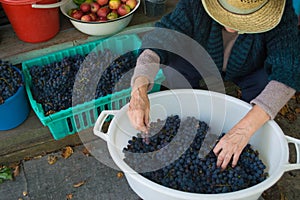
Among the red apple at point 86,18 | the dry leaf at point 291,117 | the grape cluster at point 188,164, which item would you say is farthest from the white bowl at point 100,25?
the dry leaf at point 291,117

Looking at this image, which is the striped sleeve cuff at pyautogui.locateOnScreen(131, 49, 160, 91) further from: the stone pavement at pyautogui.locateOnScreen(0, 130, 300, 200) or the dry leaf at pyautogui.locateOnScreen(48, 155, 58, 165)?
the dry leaf at pyautogui.locateOnScreen(48, 155, 58, 165)

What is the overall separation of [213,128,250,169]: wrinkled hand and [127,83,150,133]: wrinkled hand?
27cm

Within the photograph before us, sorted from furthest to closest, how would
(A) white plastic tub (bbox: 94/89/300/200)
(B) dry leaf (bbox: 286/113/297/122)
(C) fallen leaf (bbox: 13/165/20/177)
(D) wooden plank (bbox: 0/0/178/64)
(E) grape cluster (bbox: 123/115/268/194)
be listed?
(B) dry leaf (bbox: 286/113/297/122) < (D) wooden plank (bbox: 0/0/178/64) < (C) fallen leaf (bbox: 13/165/20/177) < (E) grape cluster (bbox: 123/115/268/194) < (A) white plastic tub (bbox: 94/89/300/200)

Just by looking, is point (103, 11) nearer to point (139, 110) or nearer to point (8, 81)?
point (8, 81)

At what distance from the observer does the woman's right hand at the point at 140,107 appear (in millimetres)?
1307

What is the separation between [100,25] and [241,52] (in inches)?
30.0

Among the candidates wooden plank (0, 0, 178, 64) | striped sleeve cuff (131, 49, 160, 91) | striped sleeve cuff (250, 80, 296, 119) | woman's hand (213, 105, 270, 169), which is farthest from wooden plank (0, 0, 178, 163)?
striped sleeve cuff (250, 80, 296, 119)

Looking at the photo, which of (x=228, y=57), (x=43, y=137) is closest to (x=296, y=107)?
(x=228, y=57)

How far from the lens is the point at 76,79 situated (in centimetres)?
179

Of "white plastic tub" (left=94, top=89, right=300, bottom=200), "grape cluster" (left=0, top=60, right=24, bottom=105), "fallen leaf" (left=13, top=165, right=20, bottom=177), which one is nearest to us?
"white plastic tub" (left=94, top=89, right=300, bottom=200)

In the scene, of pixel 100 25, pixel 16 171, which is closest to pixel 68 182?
pixel 16 171

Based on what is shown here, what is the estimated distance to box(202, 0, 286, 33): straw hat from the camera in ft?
3.73

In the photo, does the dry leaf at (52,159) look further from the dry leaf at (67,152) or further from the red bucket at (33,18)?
the red bucket at (33,18)

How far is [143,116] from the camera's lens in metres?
1.32
